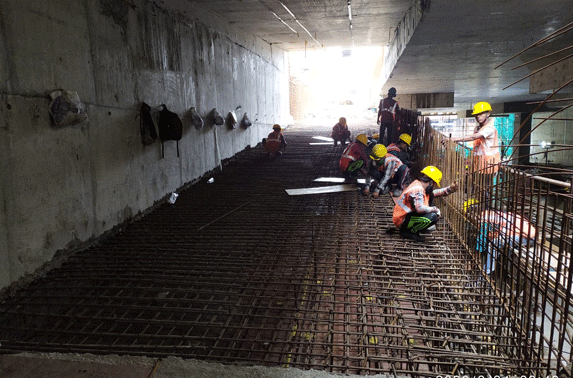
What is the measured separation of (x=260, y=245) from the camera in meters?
5.61

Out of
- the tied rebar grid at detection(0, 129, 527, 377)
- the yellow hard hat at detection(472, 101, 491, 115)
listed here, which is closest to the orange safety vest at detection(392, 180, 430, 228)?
the tied rebar grid at detection(0, 129, 527, 377)

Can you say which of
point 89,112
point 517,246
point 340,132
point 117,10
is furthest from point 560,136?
point 89,112

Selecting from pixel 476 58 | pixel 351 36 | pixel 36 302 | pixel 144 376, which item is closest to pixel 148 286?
pixel 36 302

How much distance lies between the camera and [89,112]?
18.6ft

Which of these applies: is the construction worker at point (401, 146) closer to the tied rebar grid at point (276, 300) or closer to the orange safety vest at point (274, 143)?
the tied rebar grid at point (276, 300)

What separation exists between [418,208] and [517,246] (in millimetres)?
1334

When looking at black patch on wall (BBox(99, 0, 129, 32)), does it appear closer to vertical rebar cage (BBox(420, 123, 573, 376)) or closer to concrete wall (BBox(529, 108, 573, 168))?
vertical rebar cage (BBox(420, 123, 573, 376))

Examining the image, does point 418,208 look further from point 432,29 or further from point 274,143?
point 274,143

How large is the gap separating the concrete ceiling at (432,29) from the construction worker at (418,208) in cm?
285

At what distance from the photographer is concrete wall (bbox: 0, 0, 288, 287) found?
14.4ft

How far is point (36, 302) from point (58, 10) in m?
3.65

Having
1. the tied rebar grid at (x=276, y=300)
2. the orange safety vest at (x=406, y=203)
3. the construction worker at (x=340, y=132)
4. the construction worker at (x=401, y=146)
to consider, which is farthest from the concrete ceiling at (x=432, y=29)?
the tied rebar grid at (x=276, y=300)

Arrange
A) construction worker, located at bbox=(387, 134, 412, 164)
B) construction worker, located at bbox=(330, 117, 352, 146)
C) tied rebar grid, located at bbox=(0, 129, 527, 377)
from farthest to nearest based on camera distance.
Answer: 1. construction worker, located at bbox=(330, 117, 352, 146)
2. construction worker, located at bbox=(387, 134, 412, 164)
3. tied rebar grid, located at bbox=(0, 129, 527, 377)

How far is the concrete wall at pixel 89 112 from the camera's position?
4.39 meters
